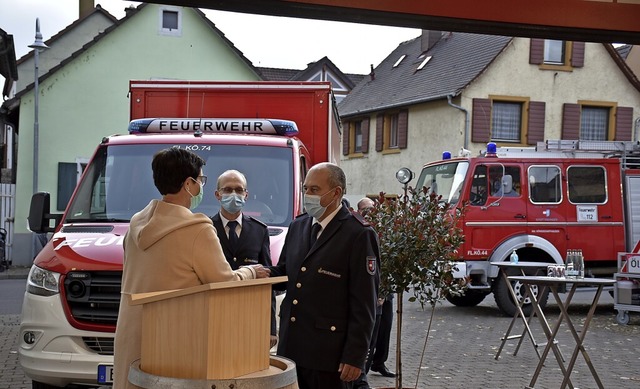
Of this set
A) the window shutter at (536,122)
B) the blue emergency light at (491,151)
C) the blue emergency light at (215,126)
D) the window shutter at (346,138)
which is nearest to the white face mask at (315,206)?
the blue emergency light at (215,126)

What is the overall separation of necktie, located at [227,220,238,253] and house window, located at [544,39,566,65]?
1137 inches

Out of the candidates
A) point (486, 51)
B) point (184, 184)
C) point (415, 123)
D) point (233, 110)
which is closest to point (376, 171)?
point (415, 123)

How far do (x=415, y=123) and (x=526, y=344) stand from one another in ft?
76.8

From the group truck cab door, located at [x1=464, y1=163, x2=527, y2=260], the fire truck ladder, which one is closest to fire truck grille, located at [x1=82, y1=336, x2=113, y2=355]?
truck cab door, located at [x1=464, y1=163, x2=527, y2=260]

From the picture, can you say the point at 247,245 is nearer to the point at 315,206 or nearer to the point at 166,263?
the point at 315,206

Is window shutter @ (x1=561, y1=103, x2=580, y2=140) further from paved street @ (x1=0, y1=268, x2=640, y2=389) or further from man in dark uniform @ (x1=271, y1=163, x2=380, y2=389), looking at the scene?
man in dark uniform @ (x1=271, y1=163, x2=380, y2=389)

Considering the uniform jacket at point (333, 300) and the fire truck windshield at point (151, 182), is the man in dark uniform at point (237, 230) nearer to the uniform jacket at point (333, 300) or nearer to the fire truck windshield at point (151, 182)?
the fire truck windshield at point (151, 182)

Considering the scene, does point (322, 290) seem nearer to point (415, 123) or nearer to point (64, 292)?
point (64, 292)

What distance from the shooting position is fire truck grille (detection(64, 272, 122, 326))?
650 centimetres

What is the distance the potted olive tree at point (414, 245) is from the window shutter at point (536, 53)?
27.6 m

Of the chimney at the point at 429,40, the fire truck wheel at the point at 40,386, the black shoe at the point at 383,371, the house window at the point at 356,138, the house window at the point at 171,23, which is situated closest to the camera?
the fire truck wheel at the point at 40,386

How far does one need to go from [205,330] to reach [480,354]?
838 centimetres

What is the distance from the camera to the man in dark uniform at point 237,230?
6074mm

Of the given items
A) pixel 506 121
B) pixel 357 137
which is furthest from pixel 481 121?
pixel 357 137
